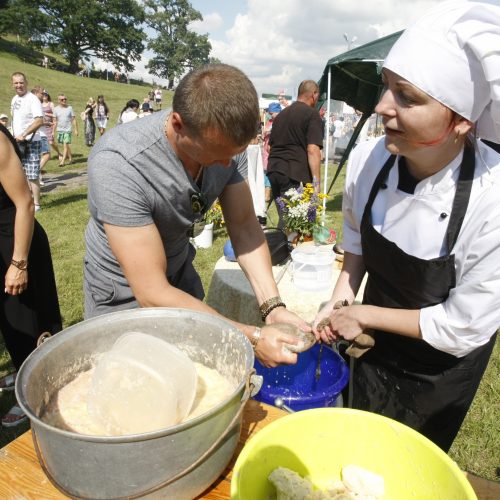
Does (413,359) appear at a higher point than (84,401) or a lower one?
lower

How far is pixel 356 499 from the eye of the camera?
0.99 m

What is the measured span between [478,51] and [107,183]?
117 centimetres

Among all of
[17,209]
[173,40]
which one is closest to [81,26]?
[173,40]

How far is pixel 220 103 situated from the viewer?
1263 mm

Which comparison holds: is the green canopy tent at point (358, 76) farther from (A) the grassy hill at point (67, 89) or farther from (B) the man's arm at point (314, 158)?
(A) the grassy hill at point (67, 89)

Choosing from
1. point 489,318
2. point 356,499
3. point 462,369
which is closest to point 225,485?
point 356,499

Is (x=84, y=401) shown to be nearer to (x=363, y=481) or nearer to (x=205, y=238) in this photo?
(x=363, y=481)

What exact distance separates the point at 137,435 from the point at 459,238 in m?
1.12

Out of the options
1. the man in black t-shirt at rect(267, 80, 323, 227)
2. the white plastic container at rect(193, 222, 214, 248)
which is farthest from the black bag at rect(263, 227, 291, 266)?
the white plastic container at rect(193, 222, 214, 248)

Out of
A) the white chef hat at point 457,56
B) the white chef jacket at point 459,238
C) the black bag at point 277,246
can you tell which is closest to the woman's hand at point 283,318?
the white chef jacket at point 459,238

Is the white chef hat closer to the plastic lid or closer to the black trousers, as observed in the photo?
the plastic lid

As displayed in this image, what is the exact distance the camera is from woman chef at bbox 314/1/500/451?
1.18 meters

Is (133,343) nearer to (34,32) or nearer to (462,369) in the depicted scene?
(462,369)

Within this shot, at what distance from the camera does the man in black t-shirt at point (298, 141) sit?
5203 mm
